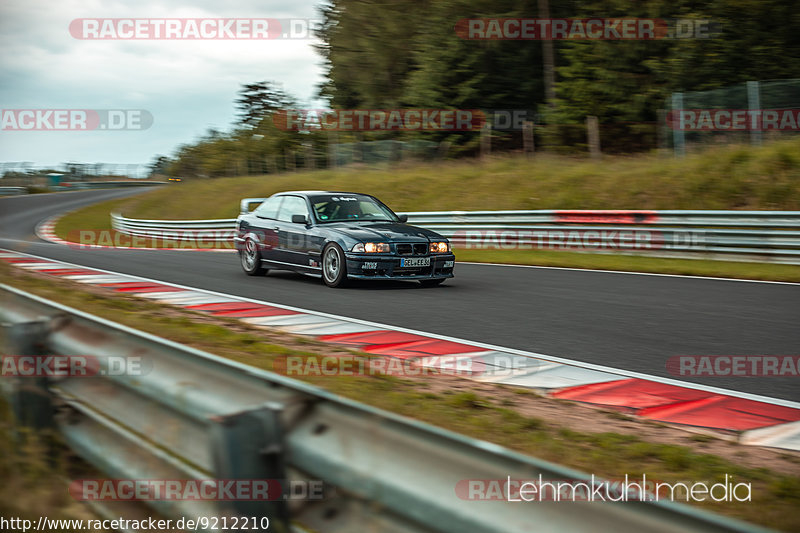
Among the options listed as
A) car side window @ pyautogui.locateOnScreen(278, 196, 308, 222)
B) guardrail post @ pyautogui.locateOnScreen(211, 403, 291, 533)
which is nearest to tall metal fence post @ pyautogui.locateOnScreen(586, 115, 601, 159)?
car side window @ pyautogui.locateOnScreen(278, 196, 308, 222)

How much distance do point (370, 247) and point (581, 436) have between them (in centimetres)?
688

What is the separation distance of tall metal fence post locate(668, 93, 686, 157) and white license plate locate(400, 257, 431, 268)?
11.9 m

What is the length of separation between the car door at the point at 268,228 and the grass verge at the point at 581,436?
246 inches

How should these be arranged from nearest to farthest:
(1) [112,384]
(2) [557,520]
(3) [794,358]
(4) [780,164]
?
(2) [557,520], (1) [112,384], (3) [794,358], (4) [780,164]

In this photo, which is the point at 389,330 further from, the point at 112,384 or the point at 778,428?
the point at 112,384

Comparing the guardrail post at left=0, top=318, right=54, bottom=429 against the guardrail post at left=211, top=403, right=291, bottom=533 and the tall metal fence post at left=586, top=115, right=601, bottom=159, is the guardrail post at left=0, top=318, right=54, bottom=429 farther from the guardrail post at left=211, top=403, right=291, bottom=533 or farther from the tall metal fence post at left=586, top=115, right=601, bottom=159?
the tall metal fence post at left=586, top=115, right=601, bottom=159

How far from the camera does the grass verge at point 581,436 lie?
335 centimetres

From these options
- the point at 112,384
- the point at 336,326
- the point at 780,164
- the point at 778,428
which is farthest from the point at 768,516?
the point at 780,164

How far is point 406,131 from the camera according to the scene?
132 ft

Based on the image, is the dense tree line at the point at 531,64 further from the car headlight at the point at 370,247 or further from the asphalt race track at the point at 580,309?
the car headlight at the point at 370,247

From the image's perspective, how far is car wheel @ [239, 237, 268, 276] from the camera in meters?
12.9

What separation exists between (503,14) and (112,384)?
36505 millimetres

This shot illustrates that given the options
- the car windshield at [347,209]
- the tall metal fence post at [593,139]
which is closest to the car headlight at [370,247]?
the car windshield at [347,209]

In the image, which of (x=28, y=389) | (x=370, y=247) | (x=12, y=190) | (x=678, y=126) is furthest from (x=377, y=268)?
(x=12, y=190)
